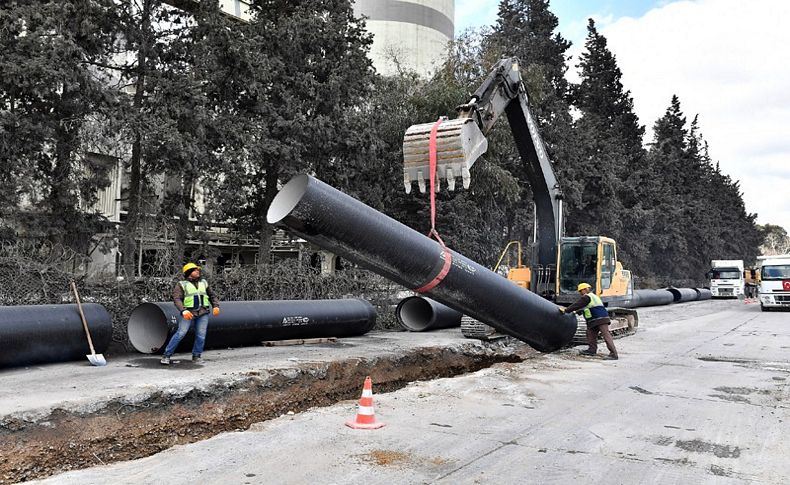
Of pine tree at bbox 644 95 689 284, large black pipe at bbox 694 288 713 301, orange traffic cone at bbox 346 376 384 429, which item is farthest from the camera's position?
pine tree at bbox 644 95 689 284

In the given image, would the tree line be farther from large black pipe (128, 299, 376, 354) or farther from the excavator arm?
the excavator arm

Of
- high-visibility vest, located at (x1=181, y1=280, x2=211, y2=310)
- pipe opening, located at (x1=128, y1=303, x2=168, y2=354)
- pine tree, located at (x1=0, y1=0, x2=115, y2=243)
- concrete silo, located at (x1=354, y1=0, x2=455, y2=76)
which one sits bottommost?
pipe opening, located at (x1=128, y1=303, x2=168, y2=354)

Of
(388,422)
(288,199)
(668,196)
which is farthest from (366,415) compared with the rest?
(668,196)

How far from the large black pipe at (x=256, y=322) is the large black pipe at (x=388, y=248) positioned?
4.11 m

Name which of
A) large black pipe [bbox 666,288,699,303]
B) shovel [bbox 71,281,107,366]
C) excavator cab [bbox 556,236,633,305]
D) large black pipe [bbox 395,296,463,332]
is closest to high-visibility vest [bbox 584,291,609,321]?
excavator cab [bbox 556,236,633,305]

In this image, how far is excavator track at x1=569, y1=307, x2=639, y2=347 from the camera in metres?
13.1

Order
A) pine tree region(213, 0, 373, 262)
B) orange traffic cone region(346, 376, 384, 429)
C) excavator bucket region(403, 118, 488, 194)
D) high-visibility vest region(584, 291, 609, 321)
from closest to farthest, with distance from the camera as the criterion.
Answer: orange traffic cone region(346, 376, 384, 429) < excavator bucket region(403, 118, 488, 194) < high-visibility vest region(584, 291, 609, 321) < pine tree region(213, 0, 373, 262)

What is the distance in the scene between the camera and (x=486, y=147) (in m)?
9.32

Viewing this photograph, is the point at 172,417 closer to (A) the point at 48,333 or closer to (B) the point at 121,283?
(A) the point at 48,333

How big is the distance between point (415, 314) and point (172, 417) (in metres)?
8.86

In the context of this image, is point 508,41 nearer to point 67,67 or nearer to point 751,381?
point 67,67

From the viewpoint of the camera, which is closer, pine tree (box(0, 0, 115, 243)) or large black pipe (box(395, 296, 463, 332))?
pine tree (box(0, 0, 115, 243))

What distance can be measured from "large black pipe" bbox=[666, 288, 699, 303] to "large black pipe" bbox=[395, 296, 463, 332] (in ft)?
82.9

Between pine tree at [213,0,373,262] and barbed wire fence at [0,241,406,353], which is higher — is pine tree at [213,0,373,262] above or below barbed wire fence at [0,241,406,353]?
above
